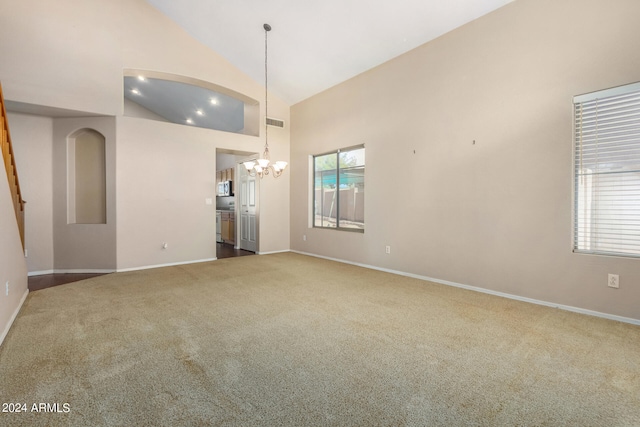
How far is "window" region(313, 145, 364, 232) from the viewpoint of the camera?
18.0 ft

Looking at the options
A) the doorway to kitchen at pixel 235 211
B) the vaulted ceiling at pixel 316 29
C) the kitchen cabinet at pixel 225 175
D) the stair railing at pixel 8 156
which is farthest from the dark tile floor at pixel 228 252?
the vaulted ceiling at pixel 316 29

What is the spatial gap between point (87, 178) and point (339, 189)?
4.64 metres

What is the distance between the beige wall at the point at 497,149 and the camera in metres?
2.92

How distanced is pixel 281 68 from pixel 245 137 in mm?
1618

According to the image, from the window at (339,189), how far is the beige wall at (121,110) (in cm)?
194

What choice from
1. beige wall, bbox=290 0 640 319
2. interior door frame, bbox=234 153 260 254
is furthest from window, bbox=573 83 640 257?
interior door frame, bbox=234 153 260 254

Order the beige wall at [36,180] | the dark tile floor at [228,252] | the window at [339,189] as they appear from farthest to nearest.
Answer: the dark tile floor at [228,252], the window at [339,189], the beige wall at [36,180]

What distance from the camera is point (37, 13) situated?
4.13 metres

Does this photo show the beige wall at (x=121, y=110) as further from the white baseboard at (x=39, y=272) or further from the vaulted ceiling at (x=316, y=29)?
the vaulted ceiling at (x=316, y=29)

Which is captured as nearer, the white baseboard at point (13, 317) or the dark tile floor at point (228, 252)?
the white baseboard at point (13, 317)

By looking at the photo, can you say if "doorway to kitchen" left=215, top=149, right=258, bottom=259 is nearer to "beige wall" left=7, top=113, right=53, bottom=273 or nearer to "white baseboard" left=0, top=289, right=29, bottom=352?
"beige wall" left=7, top=113, right=53, bottom=273

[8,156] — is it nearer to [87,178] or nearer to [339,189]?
[87,178]

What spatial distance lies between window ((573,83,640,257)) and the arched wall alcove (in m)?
6.97

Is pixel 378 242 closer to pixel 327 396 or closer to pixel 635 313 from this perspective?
pixel 635 313
